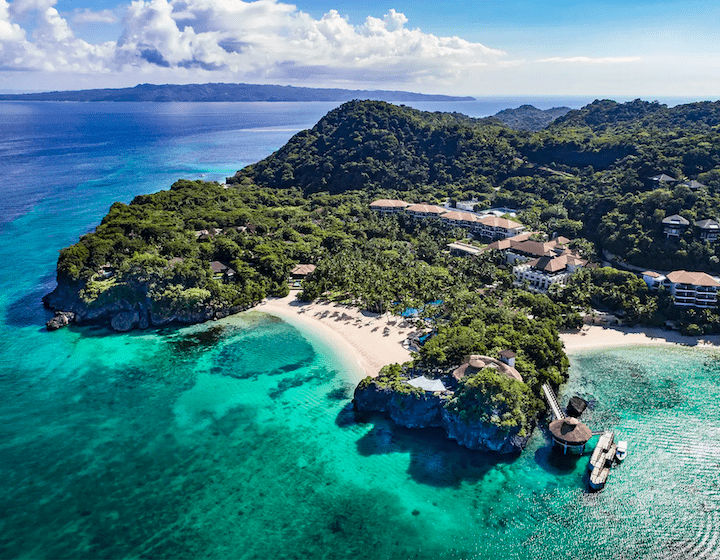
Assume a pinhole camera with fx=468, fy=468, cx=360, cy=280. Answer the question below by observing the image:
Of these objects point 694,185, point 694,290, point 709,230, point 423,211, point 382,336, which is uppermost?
point 694,185

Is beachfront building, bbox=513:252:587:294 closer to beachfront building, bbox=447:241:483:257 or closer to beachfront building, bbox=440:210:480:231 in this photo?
beachfront building, bbox=447:241:483:257

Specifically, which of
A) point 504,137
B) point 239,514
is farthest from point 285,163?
point 239,514

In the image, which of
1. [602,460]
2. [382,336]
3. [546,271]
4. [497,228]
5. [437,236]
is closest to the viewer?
[602,460]

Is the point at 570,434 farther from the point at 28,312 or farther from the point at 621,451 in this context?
the point at 28,312

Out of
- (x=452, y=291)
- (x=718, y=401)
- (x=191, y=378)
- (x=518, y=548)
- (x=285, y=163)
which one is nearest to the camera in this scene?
(x=518, y=548)

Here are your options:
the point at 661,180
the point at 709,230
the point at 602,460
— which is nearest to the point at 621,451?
the point at 602,460

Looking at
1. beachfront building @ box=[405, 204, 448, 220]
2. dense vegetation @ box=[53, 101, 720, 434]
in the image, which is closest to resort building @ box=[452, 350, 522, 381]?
dense vegetation @ box=[53, 101, 720, 434]

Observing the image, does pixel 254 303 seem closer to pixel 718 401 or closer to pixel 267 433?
pixel 267 433
